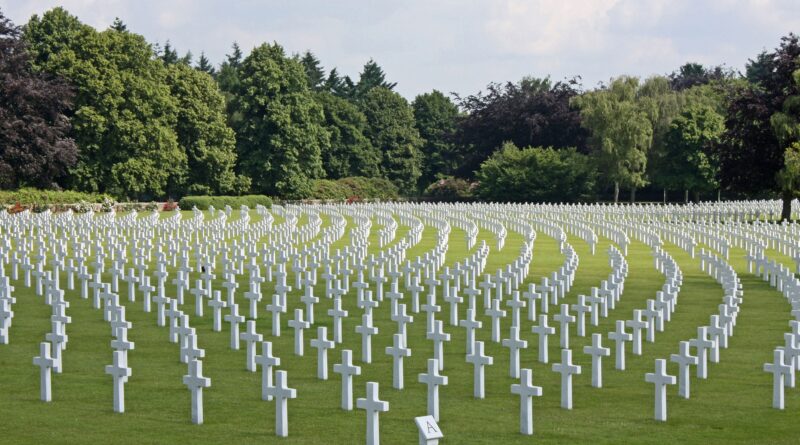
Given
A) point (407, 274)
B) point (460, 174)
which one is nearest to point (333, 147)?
point (460, 174)

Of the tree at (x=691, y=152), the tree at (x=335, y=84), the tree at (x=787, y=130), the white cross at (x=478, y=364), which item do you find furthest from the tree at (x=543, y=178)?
the white cross at (x=478, y=364)

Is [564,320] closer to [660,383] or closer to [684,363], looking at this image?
[684,363]

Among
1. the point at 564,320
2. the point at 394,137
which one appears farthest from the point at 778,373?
the point at 394,137

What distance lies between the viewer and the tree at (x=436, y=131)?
395ft

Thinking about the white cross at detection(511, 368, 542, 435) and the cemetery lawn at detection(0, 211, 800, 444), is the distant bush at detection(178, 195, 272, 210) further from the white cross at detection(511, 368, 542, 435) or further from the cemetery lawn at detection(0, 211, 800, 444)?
the white cross at detection(511, 368, 542, 435)

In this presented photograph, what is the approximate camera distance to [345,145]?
354 feet

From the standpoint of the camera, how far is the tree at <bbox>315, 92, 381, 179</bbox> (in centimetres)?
10662

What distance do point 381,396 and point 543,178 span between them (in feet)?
253

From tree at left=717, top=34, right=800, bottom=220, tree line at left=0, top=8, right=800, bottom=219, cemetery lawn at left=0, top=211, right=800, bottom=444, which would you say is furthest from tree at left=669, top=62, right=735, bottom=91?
cemetery lawn at left=0, top=211, right=800, bottom=444

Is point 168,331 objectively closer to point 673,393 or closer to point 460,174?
point 673,393

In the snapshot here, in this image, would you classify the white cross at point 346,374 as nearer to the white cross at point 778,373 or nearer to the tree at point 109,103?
the white cross at point 778,373

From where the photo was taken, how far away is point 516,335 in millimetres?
13836

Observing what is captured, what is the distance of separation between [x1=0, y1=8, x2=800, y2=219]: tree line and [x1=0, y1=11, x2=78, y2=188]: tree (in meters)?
0.11

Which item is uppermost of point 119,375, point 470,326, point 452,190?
point 470,326
